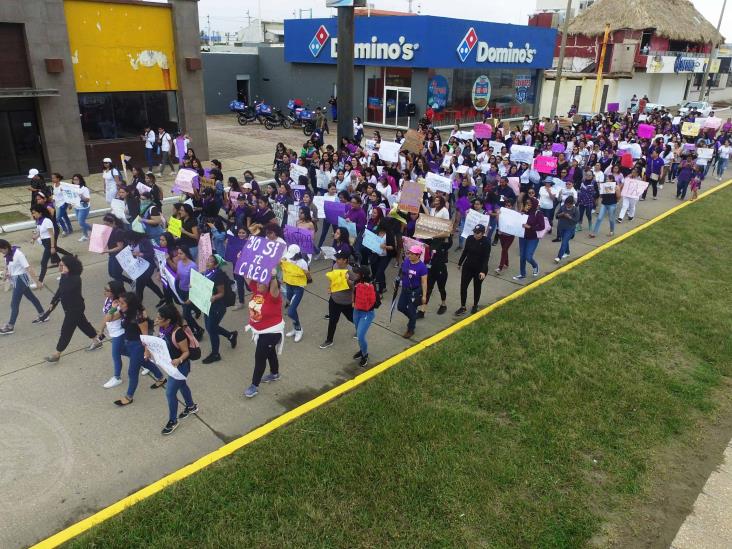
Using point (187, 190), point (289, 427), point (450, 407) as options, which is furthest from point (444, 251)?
point (187, 190)

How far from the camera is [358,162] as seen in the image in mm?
14070

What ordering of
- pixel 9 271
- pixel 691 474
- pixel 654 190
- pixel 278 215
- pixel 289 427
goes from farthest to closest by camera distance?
pixel 654 190, pixel 278 215, pixel 9 271, pixel 289 427, pixel 691 474

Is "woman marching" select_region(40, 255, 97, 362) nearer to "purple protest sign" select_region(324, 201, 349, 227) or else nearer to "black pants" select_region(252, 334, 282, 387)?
"black pants" select_region(252, 334, 282, 387)

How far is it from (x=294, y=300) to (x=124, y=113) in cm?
1465

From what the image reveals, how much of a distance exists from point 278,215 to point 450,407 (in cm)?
595

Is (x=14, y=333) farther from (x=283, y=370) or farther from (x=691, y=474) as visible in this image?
(x=691, y=474)

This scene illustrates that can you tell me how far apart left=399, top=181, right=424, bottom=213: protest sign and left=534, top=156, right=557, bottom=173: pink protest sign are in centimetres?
560

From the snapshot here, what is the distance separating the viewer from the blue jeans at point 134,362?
638 centimetres

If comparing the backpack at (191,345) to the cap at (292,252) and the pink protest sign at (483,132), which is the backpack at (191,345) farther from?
the pink protest sign at (483,132)

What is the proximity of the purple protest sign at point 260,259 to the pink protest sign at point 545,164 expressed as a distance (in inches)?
394

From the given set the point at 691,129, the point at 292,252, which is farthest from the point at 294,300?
the point at 691,129

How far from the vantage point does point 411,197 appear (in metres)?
11.2

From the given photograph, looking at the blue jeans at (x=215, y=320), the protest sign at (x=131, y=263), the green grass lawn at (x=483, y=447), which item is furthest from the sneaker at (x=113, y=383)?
the green grass lawn at (x=483, y=447)

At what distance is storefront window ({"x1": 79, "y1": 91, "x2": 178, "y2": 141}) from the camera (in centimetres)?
1830
